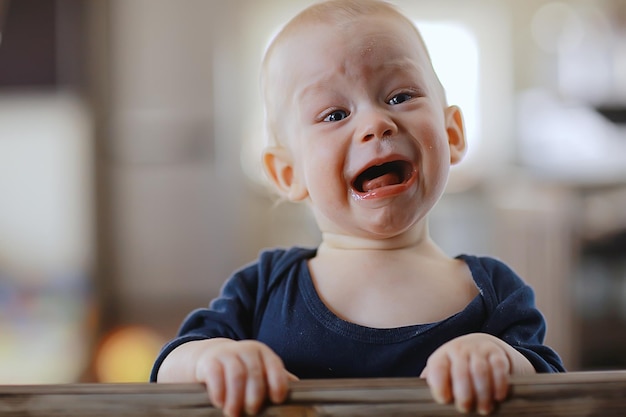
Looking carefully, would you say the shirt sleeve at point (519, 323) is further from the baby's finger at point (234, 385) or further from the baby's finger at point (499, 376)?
the baby's finger at point (234, 385)

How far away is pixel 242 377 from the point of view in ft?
1.86

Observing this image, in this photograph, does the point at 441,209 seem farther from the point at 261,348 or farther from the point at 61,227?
the point at 261,348

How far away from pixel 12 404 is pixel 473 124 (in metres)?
4.66

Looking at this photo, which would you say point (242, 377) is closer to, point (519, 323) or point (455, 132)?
point (519, 323)

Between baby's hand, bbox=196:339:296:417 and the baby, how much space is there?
7 centimetres

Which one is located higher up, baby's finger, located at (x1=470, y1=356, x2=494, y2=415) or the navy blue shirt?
baby's finger, located at (x1=470, y1=356, x2=494, y2=415)

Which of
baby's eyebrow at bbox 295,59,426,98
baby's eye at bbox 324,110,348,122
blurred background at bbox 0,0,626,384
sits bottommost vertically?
blurred background at bbox 0,0,626,384

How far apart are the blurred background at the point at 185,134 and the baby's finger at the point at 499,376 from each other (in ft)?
10.4

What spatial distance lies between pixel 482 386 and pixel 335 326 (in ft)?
0.75

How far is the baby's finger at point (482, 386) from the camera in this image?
542 mm

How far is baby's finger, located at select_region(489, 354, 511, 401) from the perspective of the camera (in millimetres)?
545

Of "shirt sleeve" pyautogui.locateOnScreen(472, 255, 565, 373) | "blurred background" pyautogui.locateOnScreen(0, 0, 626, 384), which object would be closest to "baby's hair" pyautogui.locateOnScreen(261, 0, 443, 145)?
"shirt sleeve" pyautogui.locateOnScreen(472, 255, 565, 373)

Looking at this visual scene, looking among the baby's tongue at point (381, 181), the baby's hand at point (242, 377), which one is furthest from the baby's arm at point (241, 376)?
the baby's tongue at point (381, 181)

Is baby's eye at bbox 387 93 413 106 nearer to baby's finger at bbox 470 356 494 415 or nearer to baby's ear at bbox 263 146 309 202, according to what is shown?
baby's ear at bbox 263 146 309 202
